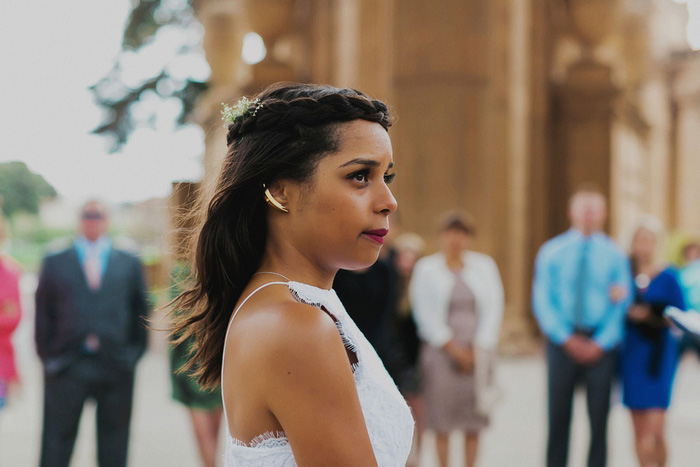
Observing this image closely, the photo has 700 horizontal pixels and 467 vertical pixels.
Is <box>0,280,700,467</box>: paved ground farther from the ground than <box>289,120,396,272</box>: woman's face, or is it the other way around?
<box>289,120,396,272</box>: woman's face

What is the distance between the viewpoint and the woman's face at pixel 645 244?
21.2 feet

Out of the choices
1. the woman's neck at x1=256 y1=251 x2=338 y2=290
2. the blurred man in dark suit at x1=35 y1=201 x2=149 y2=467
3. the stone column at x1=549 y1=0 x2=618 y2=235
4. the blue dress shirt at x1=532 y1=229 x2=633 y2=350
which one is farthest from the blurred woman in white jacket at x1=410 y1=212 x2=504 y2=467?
the stone column at x1=549 y1=0 x2=618 y2=235

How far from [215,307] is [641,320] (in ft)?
15.9

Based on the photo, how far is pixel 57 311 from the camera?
5441 mm

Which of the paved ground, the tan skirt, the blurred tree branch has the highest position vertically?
the blurred tree branch

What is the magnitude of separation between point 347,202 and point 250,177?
20 cm

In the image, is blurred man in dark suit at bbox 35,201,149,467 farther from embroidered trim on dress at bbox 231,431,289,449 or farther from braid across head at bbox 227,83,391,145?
embroidered trim on dress at bbox 231,431,289,449

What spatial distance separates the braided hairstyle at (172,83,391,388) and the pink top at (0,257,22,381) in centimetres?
449

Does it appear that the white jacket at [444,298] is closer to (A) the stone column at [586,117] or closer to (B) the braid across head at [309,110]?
(B) the braid across head at [309,110]

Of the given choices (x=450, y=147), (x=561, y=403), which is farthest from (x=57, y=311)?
(x=450, y=147)

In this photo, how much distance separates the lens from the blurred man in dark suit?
5375 millimetres

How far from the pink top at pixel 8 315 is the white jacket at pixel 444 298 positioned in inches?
109

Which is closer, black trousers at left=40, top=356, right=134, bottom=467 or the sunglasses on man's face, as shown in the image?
black trousers at left=40, top=356, right=134, bottom=467

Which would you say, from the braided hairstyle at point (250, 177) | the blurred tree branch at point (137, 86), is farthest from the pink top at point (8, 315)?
the blurred tree branch at point (137, 86)
